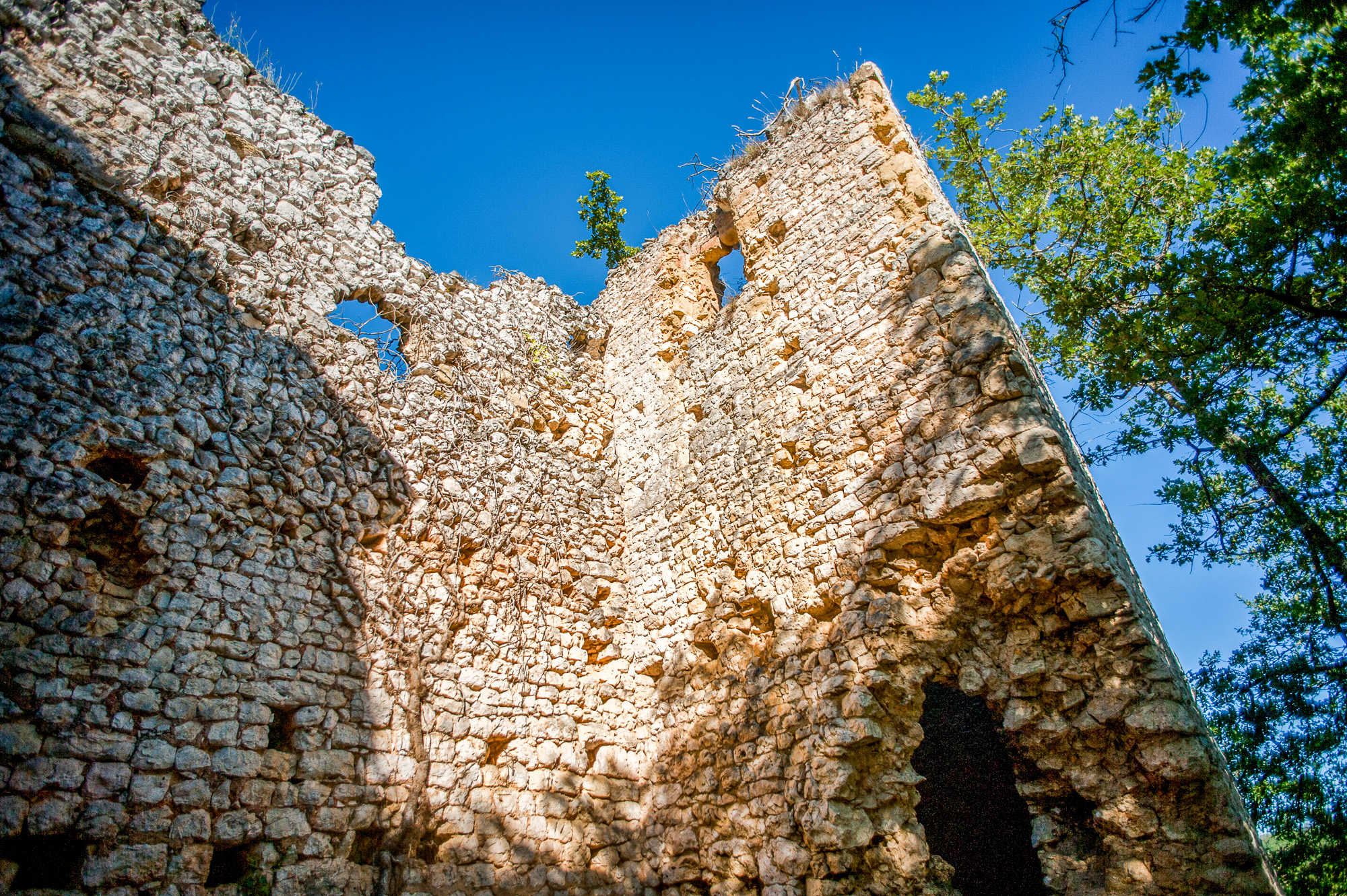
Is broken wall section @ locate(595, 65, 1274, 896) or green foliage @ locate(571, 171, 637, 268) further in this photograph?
green foliage @ locate(571, 171, 637, 268)

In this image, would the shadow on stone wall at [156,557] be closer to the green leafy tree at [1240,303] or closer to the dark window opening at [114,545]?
the dark window opening at [114,545]

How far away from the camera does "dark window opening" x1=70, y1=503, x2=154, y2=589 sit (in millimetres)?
3805

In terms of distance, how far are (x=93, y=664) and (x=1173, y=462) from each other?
1063 cm

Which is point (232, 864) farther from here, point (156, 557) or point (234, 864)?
point (156, 557)

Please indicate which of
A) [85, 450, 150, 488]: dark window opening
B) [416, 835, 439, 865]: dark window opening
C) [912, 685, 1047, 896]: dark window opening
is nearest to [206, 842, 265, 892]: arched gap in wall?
[416, 835, 439, 865]: dark window opening

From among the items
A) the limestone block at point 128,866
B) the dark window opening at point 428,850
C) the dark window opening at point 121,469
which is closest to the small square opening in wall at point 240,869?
the limestone block at point 128,866

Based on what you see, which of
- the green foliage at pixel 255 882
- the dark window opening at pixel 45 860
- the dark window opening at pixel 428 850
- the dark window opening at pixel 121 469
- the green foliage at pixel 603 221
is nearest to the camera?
the dark window opening at pixel 45 860

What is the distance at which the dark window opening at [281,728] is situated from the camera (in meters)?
4.08

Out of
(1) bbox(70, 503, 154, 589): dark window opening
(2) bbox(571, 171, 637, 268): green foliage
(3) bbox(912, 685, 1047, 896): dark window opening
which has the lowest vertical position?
(3) bbox(912, 685, 1047, 896): dark window opening

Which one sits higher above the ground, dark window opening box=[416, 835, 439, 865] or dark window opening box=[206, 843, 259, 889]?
dark window opening box=[206, 843, 259, 889]

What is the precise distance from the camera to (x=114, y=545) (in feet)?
12.8

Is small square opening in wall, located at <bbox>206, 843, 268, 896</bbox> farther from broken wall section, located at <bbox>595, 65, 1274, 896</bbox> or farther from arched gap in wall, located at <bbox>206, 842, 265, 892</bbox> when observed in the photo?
broken wall section, located at <bbox>595, 65, 1274, 896</bbox>

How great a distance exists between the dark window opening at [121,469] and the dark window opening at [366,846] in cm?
253

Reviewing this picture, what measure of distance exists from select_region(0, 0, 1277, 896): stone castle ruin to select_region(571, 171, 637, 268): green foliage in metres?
5.00
